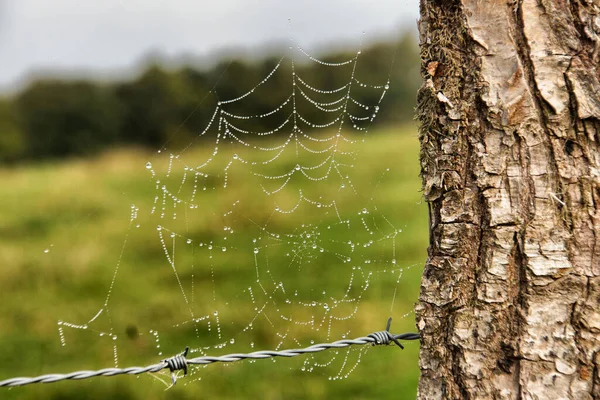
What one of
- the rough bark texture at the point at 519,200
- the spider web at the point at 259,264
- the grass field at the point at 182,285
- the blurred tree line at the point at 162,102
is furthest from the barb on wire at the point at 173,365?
the blurred tree line at the point at 162,102

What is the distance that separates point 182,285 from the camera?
750 cm

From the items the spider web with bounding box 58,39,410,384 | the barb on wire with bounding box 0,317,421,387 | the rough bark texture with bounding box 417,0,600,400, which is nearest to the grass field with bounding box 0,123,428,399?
the spider web with bounding box 58,39,410,384

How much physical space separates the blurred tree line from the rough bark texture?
6.47 m

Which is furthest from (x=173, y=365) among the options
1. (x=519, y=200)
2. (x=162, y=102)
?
(x=162, y=102)

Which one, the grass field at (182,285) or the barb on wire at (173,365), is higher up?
the barb on wire at (173,365)

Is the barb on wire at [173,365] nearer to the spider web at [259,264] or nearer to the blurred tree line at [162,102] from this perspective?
the spider web at [259,264]

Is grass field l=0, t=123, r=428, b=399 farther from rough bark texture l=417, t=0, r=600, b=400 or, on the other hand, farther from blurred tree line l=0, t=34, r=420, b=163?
rough bark texture l=417, t=0, r=600, b=400

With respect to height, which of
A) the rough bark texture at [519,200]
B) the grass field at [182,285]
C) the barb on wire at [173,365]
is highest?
the rough bark texture at [519,200]

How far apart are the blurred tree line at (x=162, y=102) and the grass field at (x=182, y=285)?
2.06 metres

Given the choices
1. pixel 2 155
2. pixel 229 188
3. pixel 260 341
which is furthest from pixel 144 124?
pixel 260 341

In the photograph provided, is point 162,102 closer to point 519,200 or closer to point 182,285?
point 182,285

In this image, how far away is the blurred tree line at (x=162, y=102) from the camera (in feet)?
41.9

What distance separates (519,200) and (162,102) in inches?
643

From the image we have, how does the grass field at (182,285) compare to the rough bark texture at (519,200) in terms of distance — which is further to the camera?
the grass field at (182,285)
